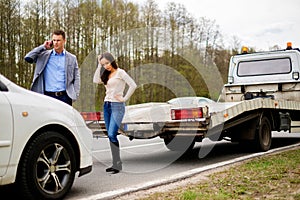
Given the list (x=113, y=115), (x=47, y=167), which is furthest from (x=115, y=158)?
(x=47, y=167)

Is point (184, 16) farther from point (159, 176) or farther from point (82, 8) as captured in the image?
point (159, 176)

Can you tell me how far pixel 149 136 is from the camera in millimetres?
7023

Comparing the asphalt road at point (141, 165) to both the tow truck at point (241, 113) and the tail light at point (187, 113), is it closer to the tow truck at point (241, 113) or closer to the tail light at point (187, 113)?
the tow truck at point (241, 113)

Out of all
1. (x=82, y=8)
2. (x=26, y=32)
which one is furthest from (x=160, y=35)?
(x=26, y=32)

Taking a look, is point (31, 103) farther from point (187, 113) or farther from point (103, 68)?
point (187, 113)

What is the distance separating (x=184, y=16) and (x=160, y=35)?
4.49 m

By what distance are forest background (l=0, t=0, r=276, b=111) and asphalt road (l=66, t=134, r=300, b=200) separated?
5.58m

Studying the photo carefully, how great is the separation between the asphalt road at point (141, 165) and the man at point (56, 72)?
4.01 feet

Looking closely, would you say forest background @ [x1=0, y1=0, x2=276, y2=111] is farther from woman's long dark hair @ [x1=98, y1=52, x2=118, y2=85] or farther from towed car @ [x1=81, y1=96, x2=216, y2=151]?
woman's long dark hair @ [x1=98, y1=52, x2=118, y2=85]

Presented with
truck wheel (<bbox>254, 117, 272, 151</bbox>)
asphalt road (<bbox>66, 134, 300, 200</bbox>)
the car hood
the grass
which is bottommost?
asphalt road (<bbox>66, 134, 300, 200</bbox>)

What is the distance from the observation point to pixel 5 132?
3.77 m

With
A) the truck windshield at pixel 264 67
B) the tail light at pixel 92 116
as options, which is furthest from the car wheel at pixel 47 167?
the truck windshield at pixel 264 67

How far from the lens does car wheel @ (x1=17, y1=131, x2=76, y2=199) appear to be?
Answer: 3.96 meters

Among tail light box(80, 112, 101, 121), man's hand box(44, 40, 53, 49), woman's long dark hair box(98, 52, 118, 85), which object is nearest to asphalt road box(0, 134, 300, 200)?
tail light box(80, 112, 101, 121)
